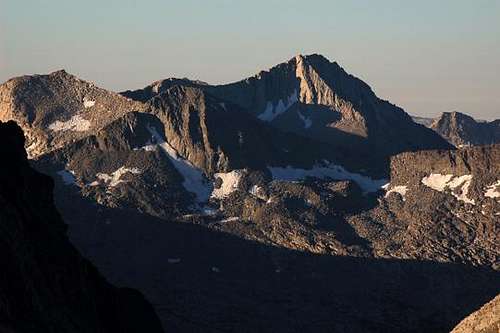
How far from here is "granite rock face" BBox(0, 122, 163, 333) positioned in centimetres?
9319

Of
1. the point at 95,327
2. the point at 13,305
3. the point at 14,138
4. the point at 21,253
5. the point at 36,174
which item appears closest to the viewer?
the point at 13,305

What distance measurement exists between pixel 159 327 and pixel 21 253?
41.7 metres

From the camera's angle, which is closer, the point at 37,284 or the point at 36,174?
the point at 37,284

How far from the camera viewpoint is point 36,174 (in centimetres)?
13912

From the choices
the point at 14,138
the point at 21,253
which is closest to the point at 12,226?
the point at 21,253

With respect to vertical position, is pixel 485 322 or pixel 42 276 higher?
pixel 42 276

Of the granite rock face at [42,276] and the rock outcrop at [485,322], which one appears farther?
the rock outcrop at [485,322]

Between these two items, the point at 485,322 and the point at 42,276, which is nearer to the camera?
the point at 42,276

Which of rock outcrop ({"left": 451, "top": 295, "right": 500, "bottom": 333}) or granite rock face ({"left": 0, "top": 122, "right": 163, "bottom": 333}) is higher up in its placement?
granite rock face ({"left": 0, "top": 122, "right": 163, "bottom": 333})

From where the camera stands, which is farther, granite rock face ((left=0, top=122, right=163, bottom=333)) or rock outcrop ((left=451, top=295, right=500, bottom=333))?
rock outcrop ((left=451, top=295, right=500, bottom=333))

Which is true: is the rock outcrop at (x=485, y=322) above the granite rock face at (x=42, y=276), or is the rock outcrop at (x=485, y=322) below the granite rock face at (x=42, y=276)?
below

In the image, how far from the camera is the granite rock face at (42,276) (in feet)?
306

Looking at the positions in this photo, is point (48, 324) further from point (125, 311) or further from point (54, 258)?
point (125, 311)

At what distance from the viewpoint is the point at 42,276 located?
10575 centimetres
